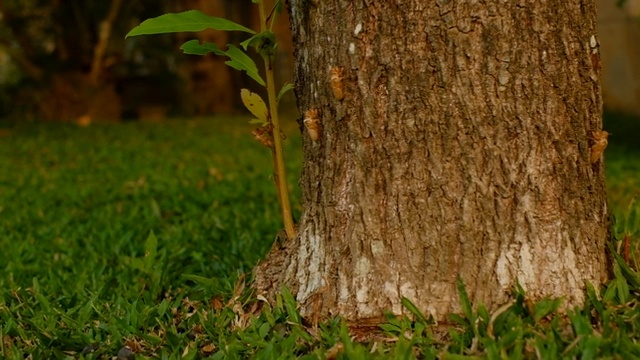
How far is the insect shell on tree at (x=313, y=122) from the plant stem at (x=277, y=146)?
0.13 meters

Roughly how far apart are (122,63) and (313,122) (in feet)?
29.4

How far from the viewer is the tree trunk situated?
6.71 feet

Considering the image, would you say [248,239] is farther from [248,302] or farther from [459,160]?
[459,160]

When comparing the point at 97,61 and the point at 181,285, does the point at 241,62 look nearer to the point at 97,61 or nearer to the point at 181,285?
the point at 181,285

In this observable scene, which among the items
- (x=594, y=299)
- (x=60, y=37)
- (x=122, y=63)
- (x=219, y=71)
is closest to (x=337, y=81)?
(x=594, y=299)

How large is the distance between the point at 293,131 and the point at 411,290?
6.50 m

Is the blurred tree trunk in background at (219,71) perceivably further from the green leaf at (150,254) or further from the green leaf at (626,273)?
the green leaf at (626,273)

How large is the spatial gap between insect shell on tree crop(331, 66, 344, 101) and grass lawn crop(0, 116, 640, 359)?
514mm

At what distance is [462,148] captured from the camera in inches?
81.2

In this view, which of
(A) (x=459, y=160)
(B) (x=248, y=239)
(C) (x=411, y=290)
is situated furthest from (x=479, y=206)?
(B) (x=248, y=239)

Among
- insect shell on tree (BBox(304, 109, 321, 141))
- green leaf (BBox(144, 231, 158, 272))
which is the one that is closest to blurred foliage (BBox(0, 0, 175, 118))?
green leaf (BBox(144, 231, 158, 272))

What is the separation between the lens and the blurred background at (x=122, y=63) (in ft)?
30.1

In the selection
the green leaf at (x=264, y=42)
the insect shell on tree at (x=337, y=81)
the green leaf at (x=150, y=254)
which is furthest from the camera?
the green leaf at (x=150, y=254)

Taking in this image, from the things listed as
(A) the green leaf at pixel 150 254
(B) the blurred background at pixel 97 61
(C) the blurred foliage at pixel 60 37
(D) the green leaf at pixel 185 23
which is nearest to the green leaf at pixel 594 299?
(D) the green leaf at pixel 185 23
